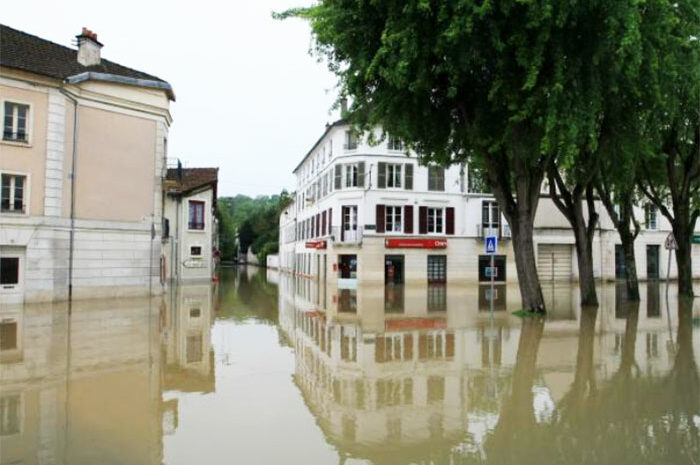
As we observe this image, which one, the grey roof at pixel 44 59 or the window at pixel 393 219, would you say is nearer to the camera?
the grey roof at pixel 44 59

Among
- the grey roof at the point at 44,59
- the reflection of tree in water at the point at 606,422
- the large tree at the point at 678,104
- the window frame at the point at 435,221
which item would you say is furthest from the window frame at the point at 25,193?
the window frame at the point at 435,221

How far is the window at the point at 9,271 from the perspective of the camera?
59.7 ft

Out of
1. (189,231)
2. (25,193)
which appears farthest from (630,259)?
(189,231)

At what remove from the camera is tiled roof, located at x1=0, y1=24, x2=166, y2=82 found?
1884cm

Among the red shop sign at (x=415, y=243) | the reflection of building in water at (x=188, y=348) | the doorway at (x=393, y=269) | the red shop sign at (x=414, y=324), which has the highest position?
the red shop sign at (x=415, y=243)

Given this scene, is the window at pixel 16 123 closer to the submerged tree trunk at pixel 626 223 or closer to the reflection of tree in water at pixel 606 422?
the reflection of tree in water at pixel 606 422

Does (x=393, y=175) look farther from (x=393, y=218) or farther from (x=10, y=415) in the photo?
(x=10, y=415)

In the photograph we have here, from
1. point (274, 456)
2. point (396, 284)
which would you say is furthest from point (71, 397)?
point (396, 284)

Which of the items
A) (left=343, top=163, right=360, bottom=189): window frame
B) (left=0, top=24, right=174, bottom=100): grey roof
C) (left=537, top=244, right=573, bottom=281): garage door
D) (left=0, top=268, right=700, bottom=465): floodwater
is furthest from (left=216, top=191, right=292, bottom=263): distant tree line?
(left=0, top=268, right=700, bottom=465): floodwater

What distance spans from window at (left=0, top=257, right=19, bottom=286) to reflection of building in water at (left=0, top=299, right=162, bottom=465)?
4.75 m

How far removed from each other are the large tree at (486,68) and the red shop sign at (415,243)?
18479mm

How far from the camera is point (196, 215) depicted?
36438 millimetres

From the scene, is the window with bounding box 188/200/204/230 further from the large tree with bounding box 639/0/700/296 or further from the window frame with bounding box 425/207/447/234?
the large tree with bounding box 639/0/700/296

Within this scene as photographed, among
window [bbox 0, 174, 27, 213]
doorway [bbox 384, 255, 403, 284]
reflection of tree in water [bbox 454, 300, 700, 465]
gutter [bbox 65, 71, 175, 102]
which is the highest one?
gutter [bbox 65, 71, 175, 102]
